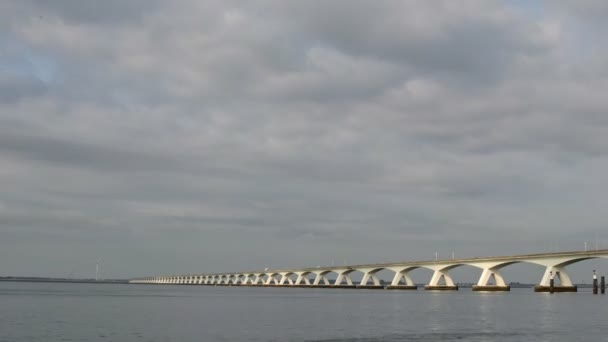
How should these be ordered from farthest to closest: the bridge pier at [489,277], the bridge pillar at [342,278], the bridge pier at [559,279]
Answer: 1. the bridge pillar at [342,278]
2. the bridge pier at [489,277]
3. the bridge pier at [559,279]

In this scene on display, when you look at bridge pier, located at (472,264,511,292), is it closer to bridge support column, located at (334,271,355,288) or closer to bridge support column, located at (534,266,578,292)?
bridge support column, located at (534,266,578,292)

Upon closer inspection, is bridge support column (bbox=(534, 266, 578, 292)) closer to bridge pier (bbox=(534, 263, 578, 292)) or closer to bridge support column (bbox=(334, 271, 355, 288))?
bridge pier (bbox=(534, 263, 578, 292))

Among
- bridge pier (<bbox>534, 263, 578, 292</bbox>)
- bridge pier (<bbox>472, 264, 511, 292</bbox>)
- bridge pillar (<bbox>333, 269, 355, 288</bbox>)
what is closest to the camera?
bridge pier (<bbox>534, 263, 578, 292</bbox>)

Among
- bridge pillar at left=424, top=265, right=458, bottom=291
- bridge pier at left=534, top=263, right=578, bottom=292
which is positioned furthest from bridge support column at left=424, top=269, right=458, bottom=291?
bridge pier at left=534, top=263, right=578, bottom=292

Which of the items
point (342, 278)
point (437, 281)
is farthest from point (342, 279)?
point (437, 281)

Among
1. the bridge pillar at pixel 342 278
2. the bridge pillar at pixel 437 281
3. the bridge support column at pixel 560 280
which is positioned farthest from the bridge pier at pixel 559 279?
the bridge pillar at pixel 342 278

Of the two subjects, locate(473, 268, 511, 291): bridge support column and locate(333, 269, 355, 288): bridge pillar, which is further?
locate(333, 269, 355, 288): bridge pillar

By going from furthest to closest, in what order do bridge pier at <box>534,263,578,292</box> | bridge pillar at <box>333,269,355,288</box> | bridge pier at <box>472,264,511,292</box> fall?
bridge pillar at <box>333,269,355,288</box> < bridge pier at <box>472,264,511,292</box> < bridge pier at <box>534,263,578,292</box>

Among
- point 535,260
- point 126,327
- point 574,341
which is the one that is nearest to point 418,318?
point 574,341

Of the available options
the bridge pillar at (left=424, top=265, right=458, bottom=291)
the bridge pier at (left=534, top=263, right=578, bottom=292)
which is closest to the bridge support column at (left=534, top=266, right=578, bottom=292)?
the bridge pier at (left=534, top=263, right=578, bottom=292)

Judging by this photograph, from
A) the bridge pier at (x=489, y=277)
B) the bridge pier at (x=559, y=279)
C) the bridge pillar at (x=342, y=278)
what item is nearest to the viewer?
the bridge pier at (x=559, y=279)

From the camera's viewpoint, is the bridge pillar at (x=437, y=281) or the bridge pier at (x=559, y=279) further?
the bridge pillar at (x=437, y=281)

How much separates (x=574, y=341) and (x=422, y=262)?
117 m

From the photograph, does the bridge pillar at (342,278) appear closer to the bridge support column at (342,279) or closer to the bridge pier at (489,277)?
the bridge support column at (342,279)
